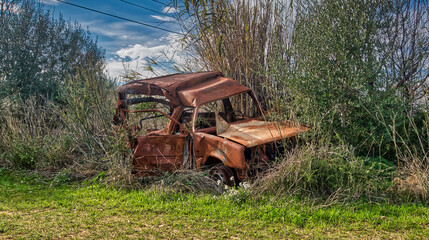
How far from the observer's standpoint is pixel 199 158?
5.91 m

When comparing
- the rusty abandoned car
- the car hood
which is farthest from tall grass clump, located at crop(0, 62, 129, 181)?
the car hood

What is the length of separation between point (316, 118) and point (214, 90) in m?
1.80

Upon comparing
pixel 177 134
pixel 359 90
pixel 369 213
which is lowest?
pixel 369 213

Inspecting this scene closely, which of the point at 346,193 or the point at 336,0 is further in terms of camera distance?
the point at 336,0

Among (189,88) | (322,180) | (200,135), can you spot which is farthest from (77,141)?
(322,180)

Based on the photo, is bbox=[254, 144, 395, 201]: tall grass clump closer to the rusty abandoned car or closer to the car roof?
the rusty abandoned car

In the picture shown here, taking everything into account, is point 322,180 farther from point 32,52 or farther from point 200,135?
point 32,52

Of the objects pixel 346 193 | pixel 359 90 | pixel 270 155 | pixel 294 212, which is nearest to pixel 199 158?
pixel 270 155

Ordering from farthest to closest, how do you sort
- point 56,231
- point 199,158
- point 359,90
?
point 359,90
point 199,158
point 56,231

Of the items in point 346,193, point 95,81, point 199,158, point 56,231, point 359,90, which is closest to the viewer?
point 56,231

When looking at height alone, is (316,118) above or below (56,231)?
above

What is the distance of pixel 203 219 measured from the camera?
15.5 ft

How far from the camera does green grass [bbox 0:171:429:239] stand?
4.31 meters

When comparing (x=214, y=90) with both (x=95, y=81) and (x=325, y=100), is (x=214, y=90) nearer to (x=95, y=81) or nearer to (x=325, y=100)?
(x=325, y=100)
